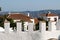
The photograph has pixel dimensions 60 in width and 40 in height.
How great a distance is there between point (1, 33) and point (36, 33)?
1589 millimetres

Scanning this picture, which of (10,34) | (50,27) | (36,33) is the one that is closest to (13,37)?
(10,34)

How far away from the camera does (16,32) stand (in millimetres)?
11289

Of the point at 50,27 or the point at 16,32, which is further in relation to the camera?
the point at 50,27

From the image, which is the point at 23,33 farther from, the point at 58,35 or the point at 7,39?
the point at 58,35

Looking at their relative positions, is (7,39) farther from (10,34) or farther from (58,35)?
(58,35)

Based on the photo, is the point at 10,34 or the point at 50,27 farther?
the point at 50,27

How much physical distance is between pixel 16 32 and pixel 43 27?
1.24 meters

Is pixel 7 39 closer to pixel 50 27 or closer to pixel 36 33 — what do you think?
pixel 36 33

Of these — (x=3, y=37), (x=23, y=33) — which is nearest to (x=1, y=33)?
(x=3, y=37)

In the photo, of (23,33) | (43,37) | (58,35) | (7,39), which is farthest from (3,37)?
(58,35)

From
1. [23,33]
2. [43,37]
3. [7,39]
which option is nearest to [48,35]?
[43,37]

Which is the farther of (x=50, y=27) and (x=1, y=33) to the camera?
(x=50, y=27)

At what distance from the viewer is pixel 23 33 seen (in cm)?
1131

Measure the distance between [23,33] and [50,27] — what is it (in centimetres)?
156
